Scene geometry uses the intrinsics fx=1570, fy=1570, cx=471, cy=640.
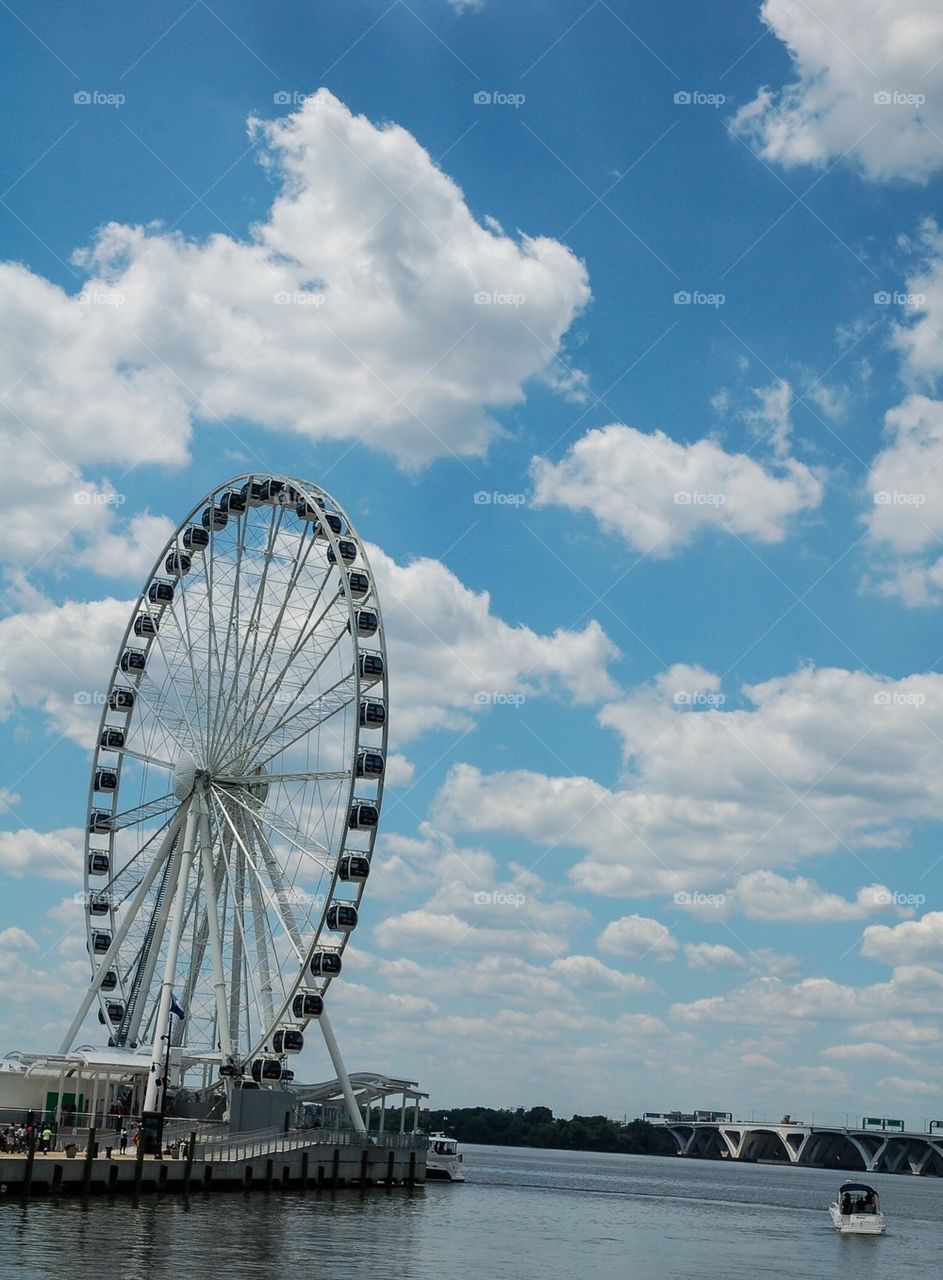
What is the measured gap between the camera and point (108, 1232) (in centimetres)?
5278

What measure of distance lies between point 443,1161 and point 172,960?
45.5 meters

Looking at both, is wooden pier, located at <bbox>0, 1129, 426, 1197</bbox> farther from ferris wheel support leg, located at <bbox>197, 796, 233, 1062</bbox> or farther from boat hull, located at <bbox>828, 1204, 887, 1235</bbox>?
boat hull, located at <bbox>828, 1204, 887, 1235</bbox>

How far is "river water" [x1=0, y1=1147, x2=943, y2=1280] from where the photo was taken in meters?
48.6

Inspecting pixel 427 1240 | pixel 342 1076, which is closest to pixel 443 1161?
pixel 342 1076

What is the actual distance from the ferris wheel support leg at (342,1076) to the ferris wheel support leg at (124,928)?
1191 cm

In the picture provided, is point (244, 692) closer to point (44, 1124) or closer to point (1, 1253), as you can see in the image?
point (44, 1124)

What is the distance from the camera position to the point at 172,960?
8019cm

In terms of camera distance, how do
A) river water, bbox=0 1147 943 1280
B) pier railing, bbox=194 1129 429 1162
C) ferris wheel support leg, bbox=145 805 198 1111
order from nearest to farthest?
river water, bbox=0 1147 943 1280 < pier railing, bbox=194 1129 429 1162 < ferris wheel support leg, bbox=145 805 198 1111

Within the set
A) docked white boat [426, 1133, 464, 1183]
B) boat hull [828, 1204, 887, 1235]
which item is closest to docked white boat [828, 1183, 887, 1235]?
boat hull [828, 1204, 887, 1235]

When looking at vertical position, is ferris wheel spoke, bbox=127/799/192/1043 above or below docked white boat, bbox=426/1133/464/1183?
above

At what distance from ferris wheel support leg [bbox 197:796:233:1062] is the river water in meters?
8.40

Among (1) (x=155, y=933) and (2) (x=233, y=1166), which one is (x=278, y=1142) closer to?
(2) (x=233, y=1166)

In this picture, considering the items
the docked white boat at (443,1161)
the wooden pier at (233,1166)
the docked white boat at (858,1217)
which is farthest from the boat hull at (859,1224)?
the docked white boat at (443,1161)

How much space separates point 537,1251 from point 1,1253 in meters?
27.0
